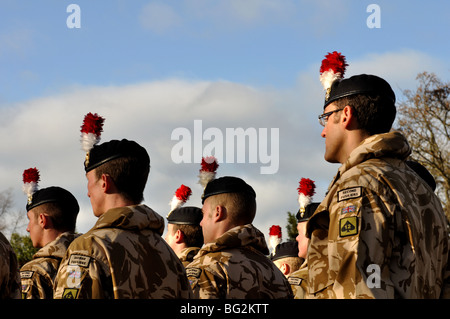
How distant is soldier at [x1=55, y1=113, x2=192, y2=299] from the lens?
4.29m

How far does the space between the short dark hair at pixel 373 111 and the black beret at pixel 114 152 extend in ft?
5.04

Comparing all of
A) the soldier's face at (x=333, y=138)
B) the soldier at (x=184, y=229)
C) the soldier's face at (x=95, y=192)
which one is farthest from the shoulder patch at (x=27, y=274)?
the soldier's face at (x=333, y=138)

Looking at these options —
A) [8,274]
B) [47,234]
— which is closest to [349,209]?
[8,274]

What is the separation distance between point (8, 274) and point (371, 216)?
9.61 feet

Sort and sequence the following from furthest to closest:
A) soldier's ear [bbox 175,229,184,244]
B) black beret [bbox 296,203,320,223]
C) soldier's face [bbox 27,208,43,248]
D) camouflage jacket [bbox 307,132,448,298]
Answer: black beret [bbox 296,203,320,223] < soldier's ear [bbox 175,229,184,244] < soldier's face [bbox 27,208,43,248] < camouflage jacket [bbox 307,132,448,298]

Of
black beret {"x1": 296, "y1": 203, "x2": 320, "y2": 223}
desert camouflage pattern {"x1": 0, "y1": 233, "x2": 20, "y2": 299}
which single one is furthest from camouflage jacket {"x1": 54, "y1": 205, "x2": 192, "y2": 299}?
black beret {"x1": 296, "y1": 203, "x2": 320, "y2": 223}

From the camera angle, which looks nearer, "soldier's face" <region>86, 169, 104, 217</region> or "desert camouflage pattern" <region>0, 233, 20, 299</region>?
"soldier's face" <region>86, 169, 104, 217</region>

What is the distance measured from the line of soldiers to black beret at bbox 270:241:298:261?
15.2 feet

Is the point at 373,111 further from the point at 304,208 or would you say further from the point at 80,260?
the point at 304,208

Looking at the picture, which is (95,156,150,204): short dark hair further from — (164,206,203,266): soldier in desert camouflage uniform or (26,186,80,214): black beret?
(164,206,203,266): soldier in desert camouflage uniform

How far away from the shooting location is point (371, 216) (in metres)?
3.85

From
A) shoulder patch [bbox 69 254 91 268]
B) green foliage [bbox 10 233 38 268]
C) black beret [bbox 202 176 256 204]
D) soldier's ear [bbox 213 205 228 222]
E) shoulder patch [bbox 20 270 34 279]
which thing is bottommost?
shoulder patch [bbox 69 254 91 268]
